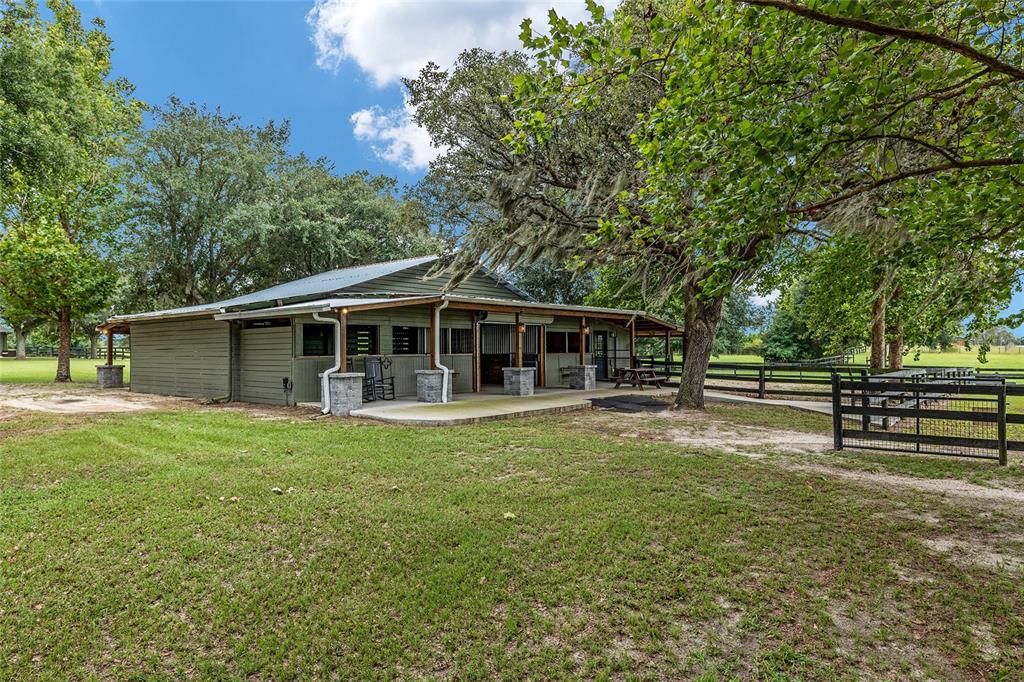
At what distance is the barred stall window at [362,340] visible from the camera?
12.2 metres

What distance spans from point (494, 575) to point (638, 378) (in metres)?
12.5

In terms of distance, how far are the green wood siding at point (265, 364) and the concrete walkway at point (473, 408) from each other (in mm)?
2342

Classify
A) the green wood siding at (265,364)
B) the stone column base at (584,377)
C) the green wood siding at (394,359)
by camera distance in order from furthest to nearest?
the stone column base at (584,377)
the green wood siding at (265,364)
the green wood siding at (394,359)

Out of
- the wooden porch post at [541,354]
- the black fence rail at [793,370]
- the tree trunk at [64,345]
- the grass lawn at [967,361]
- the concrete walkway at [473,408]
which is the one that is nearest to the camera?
the concrete walkway at [473,408]

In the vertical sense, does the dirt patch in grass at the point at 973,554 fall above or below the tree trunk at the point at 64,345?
below

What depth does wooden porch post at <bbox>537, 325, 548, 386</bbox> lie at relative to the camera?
52.1 ft

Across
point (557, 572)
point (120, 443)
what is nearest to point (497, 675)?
point (557, 572)

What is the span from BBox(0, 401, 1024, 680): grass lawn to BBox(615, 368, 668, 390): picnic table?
31.6ft

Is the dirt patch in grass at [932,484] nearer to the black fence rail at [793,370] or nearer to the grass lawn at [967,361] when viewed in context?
the black fence rail at [793,370]

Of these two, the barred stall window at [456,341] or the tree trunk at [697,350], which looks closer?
the tree trunk at [697,350]

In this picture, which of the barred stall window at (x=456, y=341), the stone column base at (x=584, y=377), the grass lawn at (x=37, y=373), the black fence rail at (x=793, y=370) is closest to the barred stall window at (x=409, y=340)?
the barred stall window at (x=456, y=341)

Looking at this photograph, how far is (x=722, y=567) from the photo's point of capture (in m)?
3.32

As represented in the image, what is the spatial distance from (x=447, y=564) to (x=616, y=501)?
1.77 meters

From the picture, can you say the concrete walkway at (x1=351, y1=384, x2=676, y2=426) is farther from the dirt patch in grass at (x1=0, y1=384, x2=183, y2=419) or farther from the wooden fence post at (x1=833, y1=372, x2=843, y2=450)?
the dirt patch in grass at (x1=0, y1=384, x2=183, y2=419)
